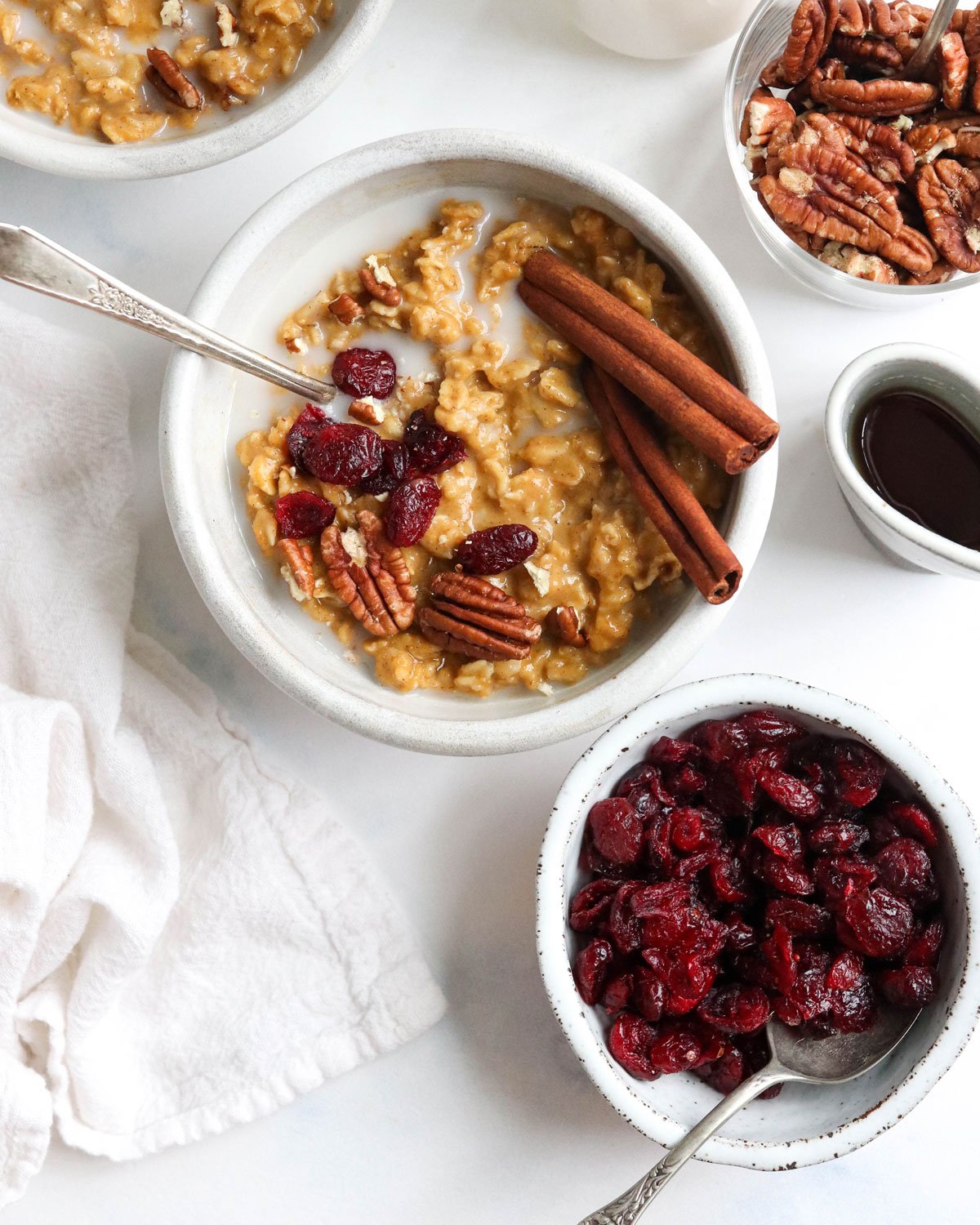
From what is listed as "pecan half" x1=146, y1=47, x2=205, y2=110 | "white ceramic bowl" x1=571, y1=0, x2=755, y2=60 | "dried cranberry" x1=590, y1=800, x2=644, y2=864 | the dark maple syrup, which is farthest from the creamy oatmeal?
"dried cranberry" x1=590, y1=800, x2=644, y2=864

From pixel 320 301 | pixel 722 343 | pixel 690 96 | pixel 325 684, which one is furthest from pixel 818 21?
pixel 325 684

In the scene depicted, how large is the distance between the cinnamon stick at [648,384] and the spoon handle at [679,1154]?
2.05ft

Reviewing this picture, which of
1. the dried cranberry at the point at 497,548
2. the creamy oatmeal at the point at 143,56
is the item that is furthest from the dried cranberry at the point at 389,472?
the creamy oatmeal at the point at 143,56

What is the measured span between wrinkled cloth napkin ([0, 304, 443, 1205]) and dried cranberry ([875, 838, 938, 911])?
21.3 inches

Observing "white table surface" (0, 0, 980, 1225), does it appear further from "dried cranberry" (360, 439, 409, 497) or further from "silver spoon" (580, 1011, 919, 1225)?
"dried cranberry" (360, 439, 409, 497)

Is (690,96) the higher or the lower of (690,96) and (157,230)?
the higher

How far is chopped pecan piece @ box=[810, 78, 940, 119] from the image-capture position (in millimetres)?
1332

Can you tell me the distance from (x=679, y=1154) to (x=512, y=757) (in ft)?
1.52

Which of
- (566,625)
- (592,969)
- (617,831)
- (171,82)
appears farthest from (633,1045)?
(171,82)

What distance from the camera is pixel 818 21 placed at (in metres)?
1.32

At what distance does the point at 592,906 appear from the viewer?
128cm

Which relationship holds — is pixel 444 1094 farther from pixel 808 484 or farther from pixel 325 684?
pixel 808 484

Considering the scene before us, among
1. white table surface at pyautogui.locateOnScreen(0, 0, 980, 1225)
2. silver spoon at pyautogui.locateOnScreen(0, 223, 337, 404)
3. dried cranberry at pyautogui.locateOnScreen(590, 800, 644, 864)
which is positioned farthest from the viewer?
white table surface at pyautogui.locateOnScreen(0, 0, 980, 1225)

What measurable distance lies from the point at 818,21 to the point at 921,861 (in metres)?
0.92
